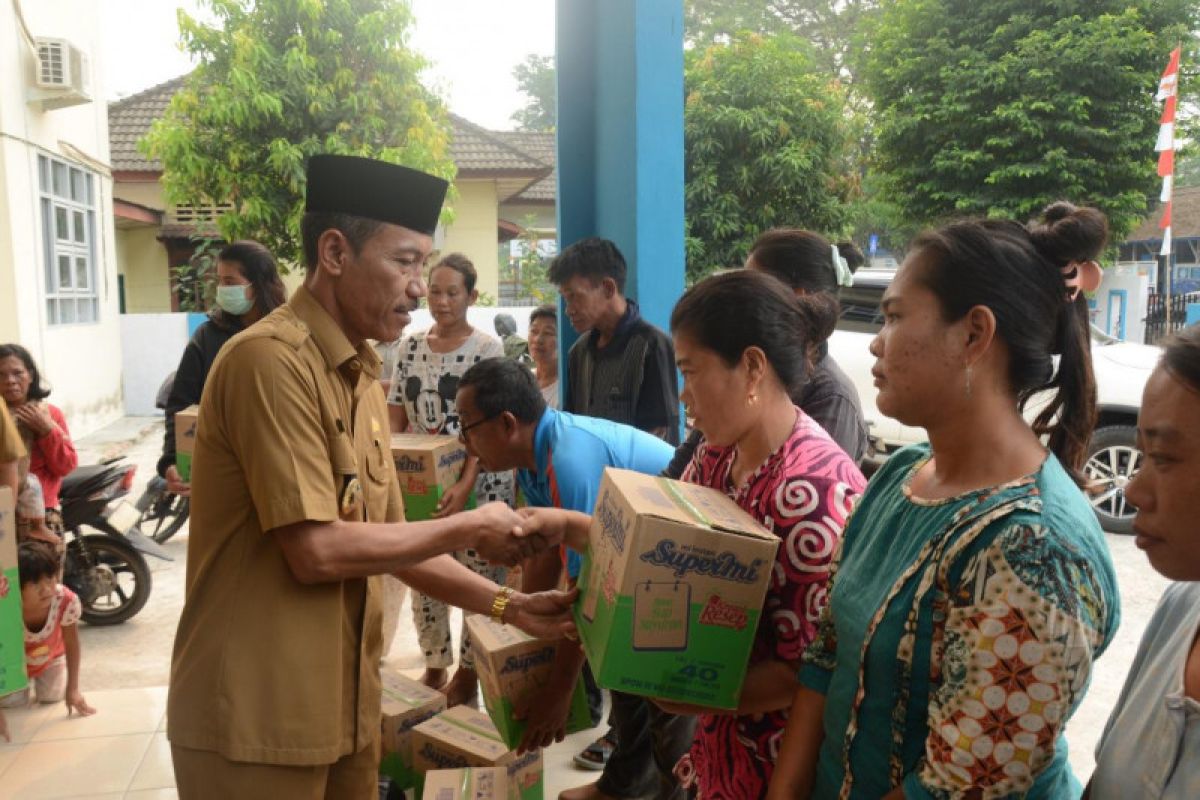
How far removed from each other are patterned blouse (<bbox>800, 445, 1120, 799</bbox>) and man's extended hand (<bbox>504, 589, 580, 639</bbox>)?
3.15ft

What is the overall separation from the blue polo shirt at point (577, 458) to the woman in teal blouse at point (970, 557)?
1.26 metres

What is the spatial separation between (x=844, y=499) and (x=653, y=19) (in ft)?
9.64

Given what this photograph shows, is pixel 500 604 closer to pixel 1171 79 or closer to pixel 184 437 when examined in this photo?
pixel 184 437

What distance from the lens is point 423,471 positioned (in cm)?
377

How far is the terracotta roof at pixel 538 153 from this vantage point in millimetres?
21531

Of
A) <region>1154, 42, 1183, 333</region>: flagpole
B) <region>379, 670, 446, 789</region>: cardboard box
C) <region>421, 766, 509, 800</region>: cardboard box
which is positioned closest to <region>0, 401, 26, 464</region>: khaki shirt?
<region>379, 670, 446, 789</region>: cardboard box

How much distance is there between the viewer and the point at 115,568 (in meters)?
5.40

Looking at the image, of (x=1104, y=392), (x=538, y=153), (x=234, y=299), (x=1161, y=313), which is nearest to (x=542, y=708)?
(x=234, y=299)

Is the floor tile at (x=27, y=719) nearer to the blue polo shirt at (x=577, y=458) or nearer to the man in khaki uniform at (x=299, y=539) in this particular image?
the blue polo shirt at (x=577, y=458)

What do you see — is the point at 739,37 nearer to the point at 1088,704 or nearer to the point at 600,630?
the point at 1088,704

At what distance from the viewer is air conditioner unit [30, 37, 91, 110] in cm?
1038

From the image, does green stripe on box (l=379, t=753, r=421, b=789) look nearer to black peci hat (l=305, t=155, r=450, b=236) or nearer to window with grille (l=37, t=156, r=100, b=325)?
black peci hat (l=305, t=155, r=450, b=236)

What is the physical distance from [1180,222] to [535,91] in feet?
93.5

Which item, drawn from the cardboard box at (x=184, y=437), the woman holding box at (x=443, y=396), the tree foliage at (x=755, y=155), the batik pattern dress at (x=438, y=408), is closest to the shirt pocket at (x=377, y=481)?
the woman holding box at (x=443, y=396)
